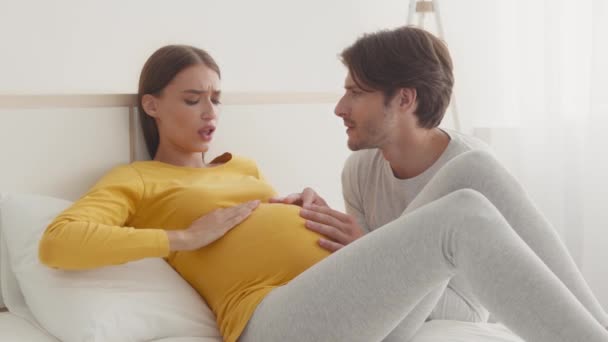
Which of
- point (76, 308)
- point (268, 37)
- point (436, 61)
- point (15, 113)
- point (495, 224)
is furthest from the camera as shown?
point (268, 37)

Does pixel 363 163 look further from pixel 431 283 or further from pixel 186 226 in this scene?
pixel 431 283

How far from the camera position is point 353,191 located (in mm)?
2102

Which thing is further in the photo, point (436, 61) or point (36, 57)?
point (36, 57)

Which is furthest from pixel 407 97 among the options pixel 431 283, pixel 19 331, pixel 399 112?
pixel 19 331

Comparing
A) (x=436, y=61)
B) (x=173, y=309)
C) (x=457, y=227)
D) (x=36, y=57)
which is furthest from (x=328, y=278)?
(x=36, y=57)

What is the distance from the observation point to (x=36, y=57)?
99.8 inches

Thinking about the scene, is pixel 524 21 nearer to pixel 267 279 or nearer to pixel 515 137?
pixel 515 137

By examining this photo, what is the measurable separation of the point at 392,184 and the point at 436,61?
0.32 m

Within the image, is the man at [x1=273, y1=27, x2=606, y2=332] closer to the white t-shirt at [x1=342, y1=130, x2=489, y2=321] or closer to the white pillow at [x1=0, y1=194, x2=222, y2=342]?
the white t-shirt at [x1=342, y1=130, x2=489, y2=321]

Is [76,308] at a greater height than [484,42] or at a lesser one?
lesser

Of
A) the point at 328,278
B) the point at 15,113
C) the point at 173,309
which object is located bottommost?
the point at 173,309

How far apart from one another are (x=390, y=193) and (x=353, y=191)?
0.13m

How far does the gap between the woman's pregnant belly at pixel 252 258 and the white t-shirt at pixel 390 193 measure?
0.87 feet

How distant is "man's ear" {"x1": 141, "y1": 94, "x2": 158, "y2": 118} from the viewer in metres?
1.99
